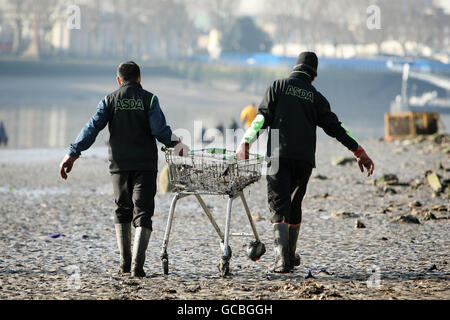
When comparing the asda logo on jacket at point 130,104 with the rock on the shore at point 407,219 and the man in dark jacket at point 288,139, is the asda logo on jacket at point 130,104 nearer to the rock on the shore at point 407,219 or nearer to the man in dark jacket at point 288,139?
the man in dark jacket at point 288,139

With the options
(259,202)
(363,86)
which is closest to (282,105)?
(259,202)

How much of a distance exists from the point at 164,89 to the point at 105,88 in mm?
8110

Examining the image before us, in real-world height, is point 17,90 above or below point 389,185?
above

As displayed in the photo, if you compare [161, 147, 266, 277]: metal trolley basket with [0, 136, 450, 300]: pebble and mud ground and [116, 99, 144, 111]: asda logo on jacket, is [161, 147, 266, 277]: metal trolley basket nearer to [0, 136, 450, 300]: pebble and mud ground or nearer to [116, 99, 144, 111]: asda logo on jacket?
[116, 99, 144, 111]: asda logo on jacket

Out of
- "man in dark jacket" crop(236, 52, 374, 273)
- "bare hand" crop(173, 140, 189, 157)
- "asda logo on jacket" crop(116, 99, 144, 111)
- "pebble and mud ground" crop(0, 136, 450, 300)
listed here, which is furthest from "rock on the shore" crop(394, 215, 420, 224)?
"asda logo on jacket" crop(116, 99, 144, 111)

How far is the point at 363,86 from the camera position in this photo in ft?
329

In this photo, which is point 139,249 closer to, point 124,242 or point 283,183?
point 124,242

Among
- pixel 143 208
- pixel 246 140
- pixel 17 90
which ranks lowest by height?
pixel 143 208

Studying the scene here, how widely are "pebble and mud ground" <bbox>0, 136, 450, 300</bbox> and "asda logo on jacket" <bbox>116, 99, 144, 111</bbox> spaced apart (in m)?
1.36

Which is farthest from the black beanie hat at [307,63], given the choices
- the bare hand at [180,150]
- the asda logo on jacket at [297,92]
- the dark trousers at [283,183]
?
the bare hand at [180,150]

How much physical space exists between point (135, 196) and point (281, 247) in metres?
1.25

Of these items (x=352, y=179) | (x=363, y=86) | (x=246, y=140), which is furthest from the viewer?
(x=363, y=86)

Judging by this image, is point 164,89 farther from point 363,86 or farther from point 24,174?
point 24,174

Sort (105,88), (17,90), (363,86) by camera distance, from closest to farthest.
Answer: (17,90), (105,88), (363,86)
